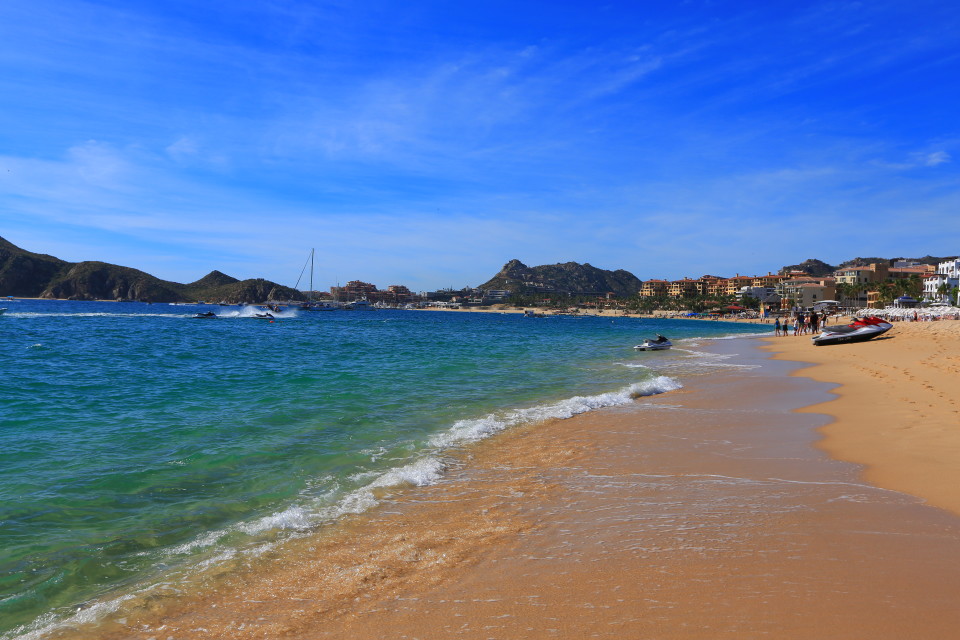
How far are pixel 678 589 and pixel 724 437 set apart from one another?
6.57 m

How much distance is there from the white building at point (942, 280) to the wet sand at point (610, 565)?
117031 millimetres

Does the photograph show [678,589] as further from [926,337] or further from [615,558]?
[926,337]

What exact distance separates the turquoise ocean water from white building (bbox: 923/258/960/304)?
10685 cm

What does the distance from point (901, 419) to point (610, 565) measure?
9477 mm

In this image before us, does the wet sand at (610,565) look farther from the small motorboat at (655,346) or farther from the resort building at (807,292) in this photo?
the resort building at (807,292)

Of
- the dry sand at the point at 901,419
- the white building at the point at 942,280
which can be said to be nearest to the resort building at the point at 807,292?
the white building at the point at 942,280

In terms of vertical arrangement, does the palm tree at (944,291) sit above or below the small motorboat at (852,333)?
above

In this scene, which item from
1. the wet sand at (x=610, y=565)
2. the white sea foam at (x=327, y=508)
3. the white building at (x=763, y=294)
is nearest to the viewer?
the wet sand at (x=610, y=565)

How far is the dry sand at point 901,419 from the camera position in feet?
22.7

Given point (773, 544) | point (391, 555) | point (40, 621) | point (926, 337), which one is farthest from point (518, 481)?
point (926, 337)

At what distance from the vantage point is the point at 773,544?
195 inches

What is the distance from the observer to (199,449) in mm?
9398

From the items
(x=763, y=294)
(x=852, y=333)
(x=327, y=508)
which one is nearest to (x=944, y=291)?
(x=763, y=294)

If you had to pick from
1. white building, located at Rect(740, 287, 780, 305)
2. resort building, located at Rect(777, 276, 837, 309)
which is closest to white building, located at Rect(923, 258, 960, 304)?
resort building, located at Rect(777, 276, 837, 309)
